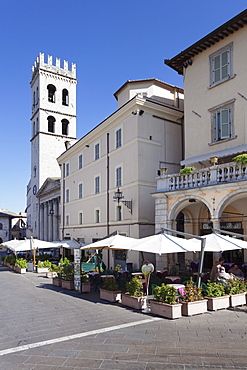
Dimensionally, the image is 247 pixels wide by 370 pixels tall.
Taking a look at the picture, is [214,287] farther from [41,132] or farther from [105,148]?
[41,132]

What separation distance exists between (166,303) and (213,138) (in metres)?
12.2

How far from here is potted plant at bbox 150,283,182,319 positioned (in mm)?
10570

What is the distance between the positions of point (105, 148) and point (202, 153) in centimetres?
1046

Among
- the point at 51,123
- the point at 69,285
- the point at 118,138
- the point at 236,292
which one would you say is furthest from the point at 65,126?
the point at 236,292

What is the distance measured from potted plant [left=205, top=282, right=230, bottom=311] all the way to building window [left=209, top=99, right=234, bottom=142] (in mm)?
10144

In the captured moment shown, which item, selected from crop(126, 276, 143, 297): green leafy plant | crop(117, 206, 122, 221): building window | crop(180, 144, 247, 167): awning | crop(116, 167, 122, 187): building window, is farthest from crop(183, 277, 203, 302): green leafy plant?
crop(116, 167, 122, 187): building window

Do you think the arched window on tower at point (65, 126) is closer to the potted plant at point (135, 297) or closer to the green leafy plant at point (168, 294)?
the potted plant at point (135, 297)

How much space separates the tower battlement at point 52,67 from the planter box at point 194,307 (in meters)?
55.7

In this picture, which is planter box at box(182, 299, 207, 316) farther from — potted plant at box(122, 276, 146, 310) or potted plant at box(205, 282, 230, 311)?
potted plant at box(122, 276, 146, 310)

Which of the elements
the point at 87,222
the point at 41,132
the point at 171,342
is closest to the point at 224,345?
the point at 171,342

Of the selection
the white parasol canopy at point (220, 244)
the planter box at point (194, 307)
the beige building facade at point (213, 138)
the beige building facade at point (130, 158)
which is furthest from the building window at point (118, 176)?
the planter box at point (194, 307)

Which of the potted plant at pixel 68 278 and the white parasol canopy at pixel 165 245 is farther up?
the white parasol canopy at pixel 165 245

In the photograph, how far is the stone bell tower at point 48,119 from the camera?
58.2 meters

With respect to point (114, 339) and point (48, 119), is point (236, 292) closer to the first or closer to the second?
point (114, 339)
